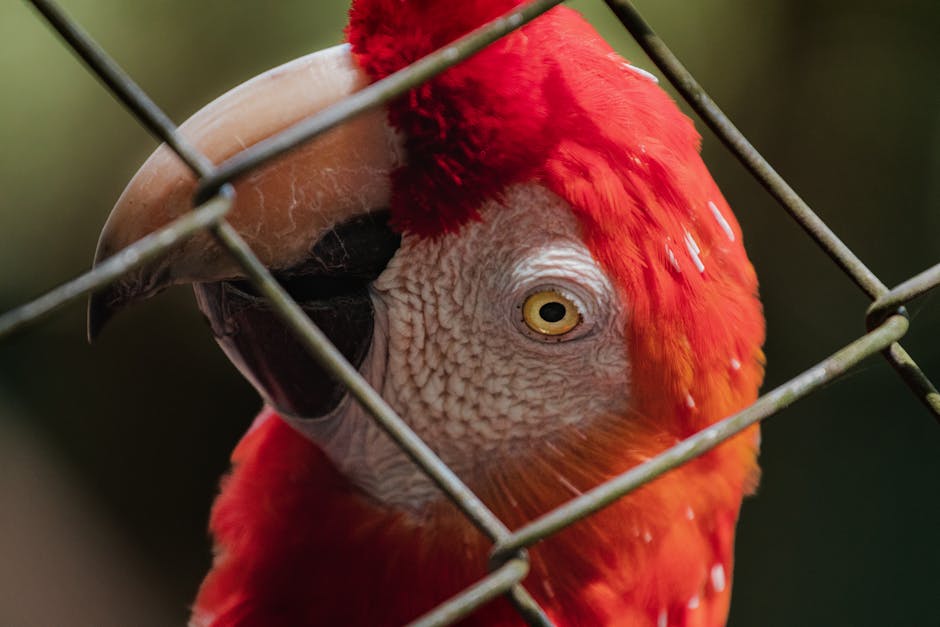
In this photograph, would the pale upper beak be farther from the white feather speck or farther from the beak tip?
the white feather speck

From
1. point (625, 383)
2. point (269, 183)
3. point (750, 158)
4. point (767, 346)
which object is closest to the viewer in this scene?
point (750, 158)

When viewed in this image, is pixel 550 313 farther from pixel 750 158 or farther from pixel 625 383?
pixel 750 158

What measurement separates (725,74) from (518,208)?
132cm

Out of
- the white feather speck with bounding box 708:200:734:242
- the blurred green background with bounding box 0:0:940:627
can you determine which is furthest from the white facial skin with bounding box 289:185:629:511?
the blurred green background with bounding box 0:0:940:627

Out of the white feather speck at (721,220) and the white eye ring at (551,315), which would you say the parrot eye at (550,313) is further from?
the white feather speck at (721,220)

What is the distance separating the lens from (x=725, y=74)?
1909 mm

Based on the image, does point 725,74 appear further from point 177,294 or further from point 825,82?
point 177,294

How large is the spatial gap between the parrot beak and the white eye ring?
110 millimetres

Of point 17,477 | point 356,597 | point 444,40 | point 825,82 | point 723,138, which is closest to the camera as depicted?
point 723,138

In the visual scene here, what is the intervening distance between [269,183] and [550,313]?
9.2 inches

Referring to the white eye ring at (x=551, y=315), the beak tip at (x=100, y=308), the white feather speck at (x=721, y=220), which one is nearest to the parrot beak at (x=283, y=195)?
the beak tip at (x=100, y=308)

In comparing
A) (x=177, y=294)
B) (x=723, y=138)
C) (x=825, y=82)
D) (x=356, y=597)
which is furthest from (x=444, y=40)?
(x=825, y=82)

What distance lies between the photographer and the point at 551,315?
0.76 metres

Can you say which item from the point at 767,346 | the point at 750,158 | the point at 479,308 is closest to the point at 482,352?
the point at 479,308
